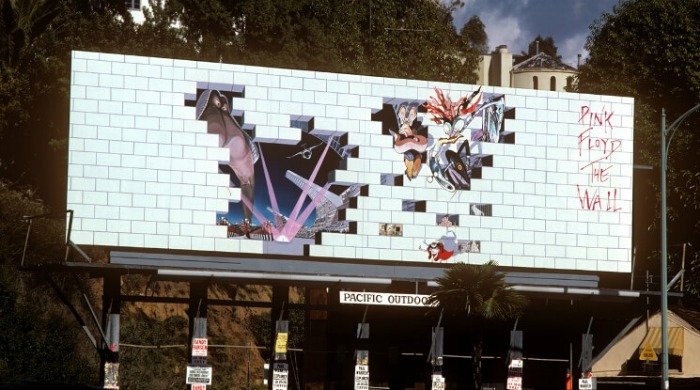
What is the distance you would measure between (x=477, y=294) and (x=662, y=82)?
1084 inches

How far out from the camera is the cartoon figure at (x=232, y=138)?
37.7 meters

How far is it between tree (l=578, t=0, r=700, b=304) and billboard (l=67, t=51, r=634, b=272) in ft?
50.1

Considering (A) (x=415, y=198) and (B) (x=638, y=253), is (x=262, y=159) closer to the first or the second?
(A) (x=415, y=198)

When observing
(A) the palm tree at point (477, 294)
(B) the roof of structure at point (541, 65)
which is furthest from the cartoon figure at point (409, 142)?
(B) the roof of structure at point (541, 65)

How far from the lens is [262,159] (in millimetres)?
38188

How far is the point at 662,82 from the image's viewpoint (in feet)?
197

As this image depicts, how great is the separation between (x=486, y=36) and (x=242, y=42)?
11714 centimetres

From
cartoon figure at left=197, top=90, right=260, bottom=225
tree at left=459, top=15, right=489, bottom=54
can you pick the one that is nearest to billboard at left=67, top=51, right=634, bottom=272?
cartoon figure at left=197, top=90, right=260, bottom=225

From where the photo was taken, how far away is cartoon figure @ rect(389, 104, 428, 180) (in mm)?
39469

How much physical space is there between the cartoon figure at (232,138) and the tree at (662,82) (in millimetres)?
24178

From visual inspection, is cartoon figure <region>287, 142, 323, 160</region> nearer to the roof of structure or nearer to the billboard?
the billboard

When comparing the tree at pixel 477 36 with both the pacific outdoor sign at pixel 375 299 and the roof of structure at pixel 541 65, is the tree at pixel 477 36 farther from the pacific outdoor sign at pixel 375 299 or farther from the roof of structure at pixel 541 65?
the pacific outdoor sign at pixel 375 299

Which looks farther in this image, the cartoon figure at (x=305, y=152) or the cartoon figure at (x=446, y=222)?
A: the cartoon figure at (x=446, y=222)

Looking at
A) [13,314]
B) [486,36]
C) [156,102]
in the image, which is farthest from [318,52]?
[486,36]
